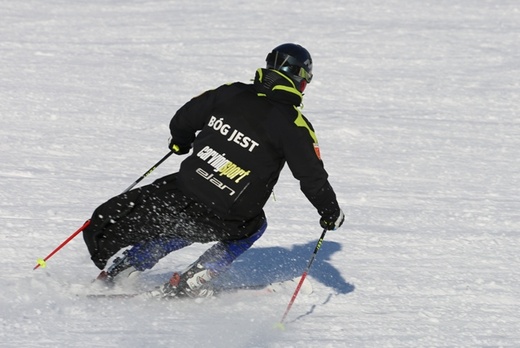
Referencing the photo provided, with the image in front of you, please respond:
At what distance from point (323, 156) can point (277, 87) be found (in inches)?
185

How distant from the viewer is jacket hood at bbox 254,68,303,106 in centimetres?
505

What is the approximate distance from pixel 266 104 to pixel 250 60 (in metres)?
8.25

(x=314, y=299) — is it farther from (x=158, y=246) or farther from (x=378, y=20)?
(x=378, y=20)

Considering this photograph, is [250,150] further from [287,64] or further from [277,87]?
[287,64]

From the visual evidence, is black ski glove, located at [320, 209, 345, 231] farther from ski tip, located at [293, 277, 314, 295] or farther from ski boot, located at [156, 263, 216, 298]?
ski tip, located at [293, 277, 314, 295]

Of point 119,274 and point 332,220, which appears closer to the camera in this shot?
point 332,220

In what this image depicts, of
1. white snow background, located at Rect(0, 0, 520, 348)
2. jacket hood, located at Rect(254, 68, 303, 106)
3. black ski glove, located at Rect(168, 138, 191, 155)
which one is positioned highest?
jacket hood, located at Rect(254, 68, 303, 106)

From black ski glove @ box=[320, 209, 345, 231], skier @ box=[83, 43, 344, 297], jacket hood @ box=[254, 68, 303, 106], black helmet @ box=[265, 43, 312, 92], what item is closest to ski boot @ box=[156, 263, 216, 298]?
skier @ box=[83, 43, 344, 297]

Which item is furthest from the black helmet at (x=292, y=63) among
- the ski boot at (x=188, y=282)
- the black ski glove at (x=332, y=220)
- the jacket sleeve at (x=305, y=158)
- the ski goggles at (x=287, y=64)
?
the ski boot at (x=188, y=282)

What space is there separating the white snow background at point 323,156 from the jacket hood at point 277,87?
4.45 ft

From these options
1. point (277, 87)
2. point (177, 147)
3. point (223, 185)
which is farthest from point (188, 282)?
point (277, 87)

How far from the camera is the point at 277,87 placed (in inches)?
199

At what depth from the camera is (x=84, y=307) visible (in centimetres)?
507

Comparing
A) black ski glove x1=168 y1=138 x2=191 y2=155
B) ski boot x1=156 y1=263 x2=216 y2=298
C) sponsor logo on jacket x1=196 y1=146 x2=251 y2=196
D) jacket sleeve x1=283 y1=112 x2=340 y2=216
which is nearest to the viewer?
jacket sleeve x1=283 y1=112 x2=340 y2=216
